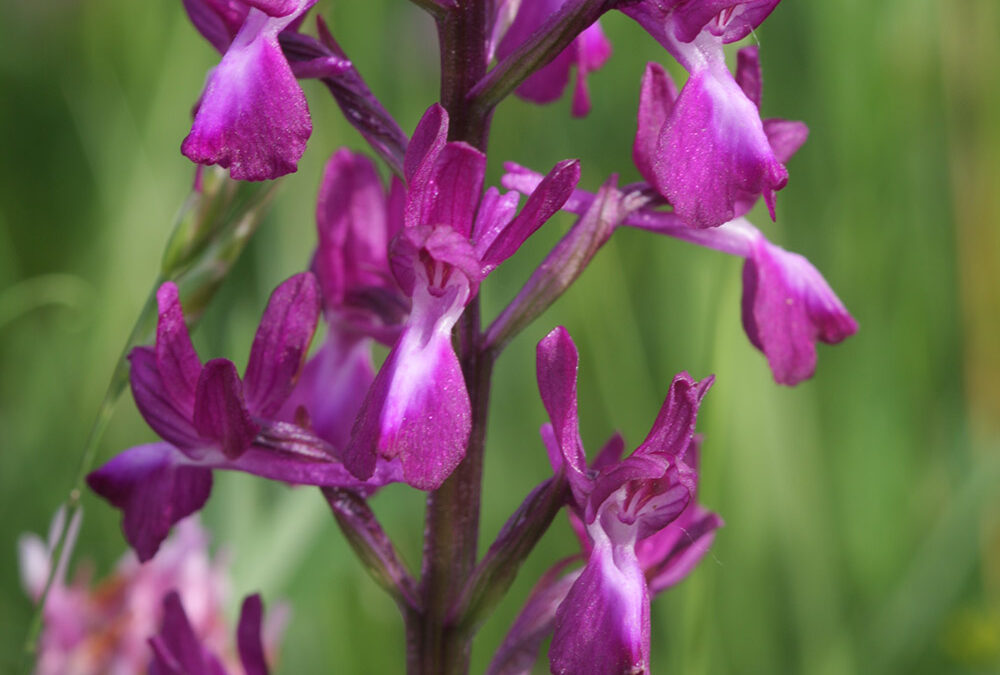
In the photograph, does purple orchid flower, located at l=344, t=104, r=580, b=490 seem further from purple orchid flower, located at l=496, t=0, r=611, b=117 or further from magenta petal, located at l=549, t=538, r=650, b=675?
purple orchid flower, located at l=496, t=0, r=611, b=117

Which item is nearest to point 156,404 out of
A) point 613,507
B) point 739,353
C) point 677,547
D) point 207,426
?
point 207,426

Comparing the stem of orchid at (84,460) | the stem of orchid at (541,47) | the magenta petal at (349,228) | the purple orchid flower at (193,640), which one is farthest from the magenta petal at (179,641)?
the stem of orchid at (541,47)

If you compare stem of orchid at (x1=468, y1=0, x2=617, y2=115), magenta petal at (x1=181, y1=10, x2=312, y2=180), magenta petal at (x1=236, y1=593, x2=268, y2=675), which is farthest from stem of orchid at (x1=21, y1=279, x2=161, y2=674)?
stem of orchid at (x1=468, y1=0, x2=617, y2=115)

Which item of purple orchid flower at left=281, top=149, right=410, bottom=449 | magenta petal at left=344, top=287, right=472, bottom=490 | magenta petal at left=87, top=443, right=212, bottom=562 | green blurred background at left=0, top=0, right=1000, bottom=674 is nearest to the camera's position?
magenta petal at left=344, top=287, right=472, bottom=490

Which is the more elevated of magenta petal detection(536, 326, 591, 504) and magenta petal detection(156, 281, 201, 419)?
magenta petal detection(156, 281, 201, 419)

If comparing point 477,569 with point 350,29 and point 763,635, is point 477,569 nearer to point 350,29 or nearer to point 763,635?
point 763,635

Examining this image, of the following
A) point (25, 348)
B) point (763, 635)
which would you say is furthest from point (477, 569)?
point (25, 348)
